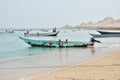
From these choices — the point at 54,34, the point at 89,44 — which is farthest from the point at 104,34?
the point at 89,44

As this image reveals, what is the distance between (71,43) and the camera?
33250 millimetres

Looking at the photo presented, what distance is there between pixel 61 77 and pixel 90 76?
113 centimetres

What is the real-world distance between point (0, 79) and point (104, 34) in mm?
57786

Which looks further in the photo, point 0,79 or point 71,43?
point 71,43

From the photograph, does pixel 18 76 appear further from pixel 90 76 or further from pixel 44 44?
pixel 44 44

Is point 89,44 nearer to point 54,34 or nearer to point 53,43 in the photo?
point 53,43

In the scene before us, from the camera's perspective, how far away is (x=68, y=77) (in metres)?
10.8

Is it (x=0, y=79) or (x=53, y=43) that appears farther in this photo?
(x=53, y=43)

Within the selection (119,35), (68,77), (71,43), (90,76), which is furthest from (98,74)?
(119,35)

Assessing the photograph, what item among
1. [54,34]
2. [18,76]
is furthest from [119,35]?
[18,76]

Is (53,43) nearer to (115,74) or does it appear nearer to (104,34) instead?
(115,74)

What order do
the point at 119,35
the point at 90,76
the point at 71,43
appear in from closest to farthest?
the point at 90,76
the point at 71,43
the point at 119,35

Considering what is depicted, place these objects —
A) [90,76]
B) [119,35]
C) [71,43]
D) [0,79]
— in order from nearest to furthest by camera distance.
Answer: [90,76]
[0,79]
[71,43]
[119,35]

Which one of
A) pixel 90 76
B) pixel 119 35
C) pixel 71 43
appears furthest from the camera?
pixel 119 35
